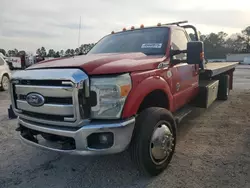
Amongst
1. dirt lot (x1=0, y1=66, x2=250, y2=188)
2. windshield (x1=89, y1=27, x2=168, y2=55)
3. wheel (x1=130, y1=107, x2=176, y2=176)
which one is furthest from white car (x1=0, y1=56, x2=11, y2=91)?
wheel (x1=130, y1=107, x2=176, y2=176)

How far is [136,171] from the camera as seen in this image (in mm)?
3250

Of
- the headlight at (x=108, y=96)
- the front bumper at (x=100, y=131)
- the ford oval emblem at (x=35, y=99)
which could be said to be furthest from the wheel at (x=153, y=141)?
the ford oval emblem at (x=35, y=99)

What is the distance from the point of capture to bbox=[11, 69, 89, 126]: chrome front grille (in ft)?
8.38

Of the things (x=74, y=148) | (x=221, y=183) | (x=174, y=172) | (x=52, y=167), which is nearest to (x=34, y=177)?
(x=52, y=167)

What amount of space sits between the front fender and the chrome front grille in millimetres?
479

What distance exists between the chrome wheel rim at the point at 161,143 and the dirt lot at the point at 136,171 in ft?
0.76

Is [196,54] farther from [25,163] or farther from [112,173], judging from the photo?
[25,163]

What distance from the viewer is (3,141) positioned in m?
4.52

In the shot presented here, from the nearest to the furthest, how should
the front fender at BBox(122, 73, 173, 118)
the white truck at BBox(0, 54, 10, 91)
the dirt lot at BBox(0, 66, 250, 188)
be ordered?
the front fender at BBox(122, 73, 173, 118), the dirt lot at BBox(0, 66, 250, 188), the white truck at BBox(0, 54, 10, 91)

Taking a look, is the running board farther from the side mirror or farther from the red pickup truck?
the side mirror

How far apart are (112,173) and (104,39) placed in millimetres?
2758

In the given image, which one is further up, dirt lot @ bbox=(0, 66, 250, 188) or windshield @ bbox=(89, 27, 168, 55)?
windshield @ bbox=(89, 27, 168, 55)

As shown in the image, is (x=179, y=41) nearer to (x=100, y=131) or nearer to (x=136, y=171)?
(x=136, y=171)

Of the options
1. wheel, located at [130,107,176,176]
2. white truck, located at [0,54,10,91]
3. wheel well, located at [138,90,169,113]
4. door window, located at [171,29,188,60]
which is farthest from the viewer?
white truck, located at [0,54,10,91]
